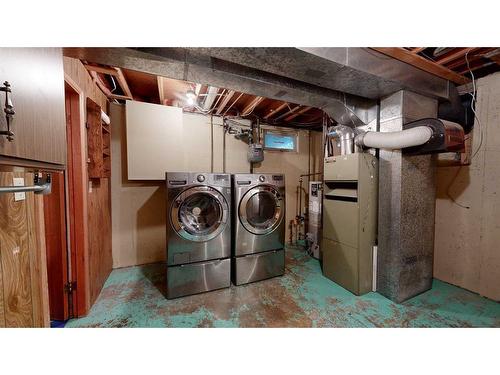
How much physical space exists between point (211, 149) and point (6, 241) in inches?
105

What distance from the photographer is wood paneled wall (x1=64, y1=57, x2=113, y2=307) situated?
1751 millimetres

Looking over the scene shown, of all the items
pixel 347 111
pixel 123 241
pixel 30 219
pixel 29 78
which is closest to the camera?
Result: pixel 29 78

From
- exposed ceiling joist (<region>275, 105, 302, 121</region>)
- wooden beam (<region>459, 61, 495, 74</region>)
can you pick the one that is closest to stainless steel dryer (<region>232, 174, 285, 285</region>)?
exposed ceiling joist (<region>275, 105, 302, 121</region>)

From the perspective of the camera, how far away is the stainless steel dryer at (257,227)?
2408mm

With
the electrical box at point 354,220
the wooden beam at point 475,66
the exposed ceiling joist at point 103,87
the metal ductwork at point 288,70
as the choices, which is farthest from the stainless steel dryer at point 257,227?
the wooden beam at point 475,66

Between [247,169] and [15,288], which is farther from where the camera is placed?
[247,169]

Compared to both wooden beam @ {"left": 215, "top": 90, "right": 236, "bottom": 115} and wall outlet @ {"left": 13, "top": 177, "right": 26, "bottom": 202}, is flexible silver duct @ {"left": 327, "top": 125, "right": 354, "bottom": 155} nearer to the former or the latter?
wooden beam @ {"left": 215, "top": 90, "right": 236, "bottom": 115}

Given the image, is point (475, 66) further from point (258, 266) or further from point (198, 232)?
point (198, 232)

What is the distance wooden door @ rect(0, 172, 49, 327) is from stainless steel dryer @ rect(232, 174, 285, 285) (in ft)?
5.46

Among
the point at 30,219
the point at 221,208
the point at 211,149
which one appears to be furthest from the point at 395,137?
the point at 30,219

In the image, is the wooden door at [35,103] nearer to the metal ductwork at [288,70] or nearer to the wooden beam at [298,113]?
the metal ductwork at [288,70]

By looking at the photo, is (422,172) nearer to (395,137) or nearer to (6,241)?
(395,137)

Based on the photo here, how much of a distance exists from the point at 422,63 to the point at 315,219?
7.83 ft

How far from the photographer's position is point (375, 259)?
2.29 meters
